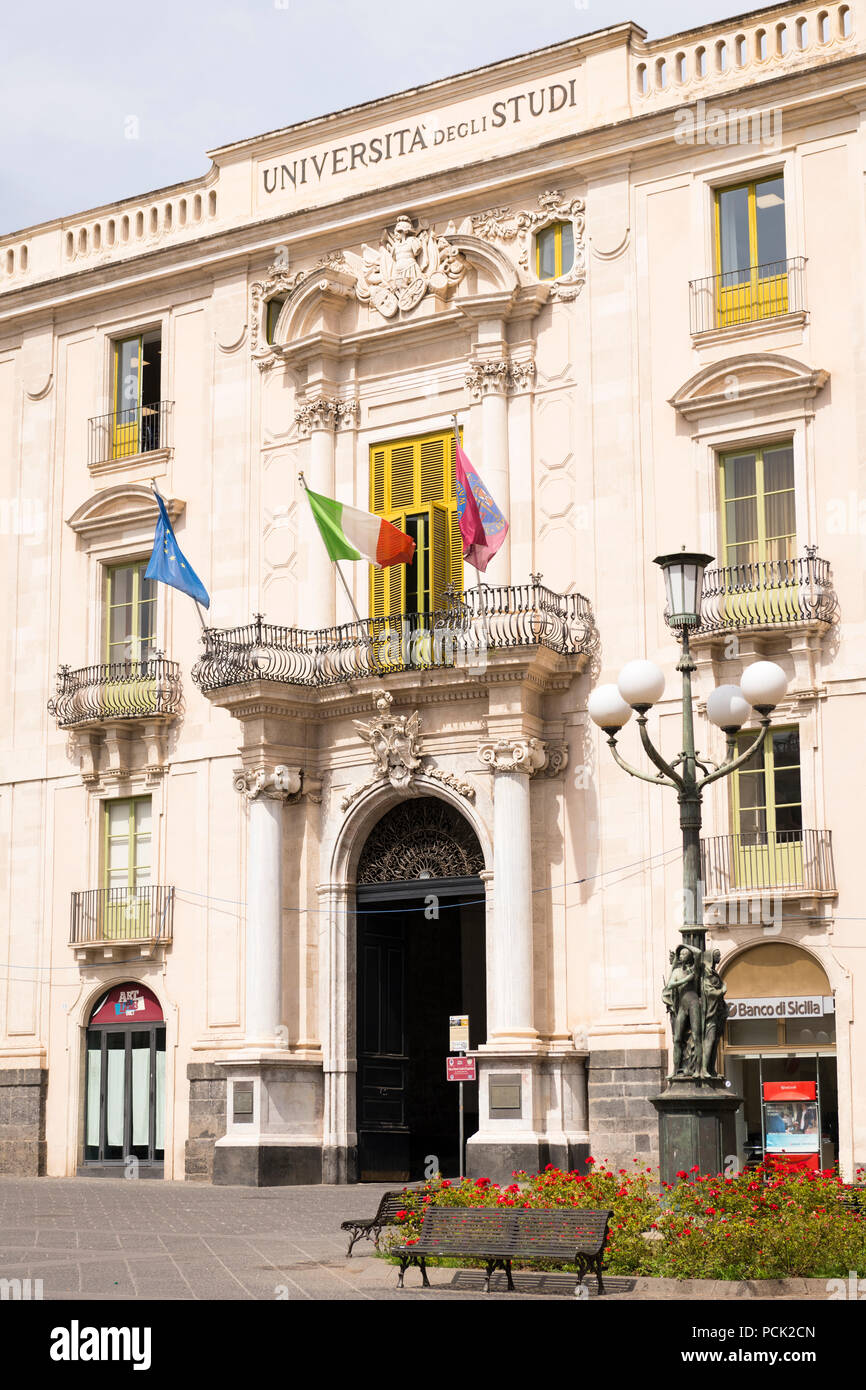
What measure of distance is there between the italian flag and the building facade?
49.3 inches

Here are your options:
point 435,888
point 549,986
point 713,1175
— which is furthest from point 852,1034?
point 713,1175

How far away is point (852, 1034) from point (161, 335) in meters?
18.6

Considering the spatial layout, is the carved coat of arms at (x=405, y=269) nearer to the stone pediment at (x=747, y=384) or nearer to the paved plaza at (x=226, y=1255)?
the stone pediment at (x=747, y=384)

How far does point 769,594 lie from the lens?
2755 centimetres

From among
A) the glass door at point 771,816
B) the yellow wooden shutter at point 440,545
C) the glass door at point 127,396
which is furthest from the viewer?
the glass door at point 127,396

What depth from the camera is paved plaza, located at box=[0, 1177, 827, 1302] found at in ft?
49.0

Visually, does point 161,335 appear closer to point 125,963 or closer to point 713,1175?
point 125,963

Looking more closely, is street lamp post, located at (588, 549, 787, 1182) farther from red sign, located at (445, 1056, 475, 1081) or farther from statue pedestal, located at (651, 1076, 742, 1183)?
red sign, located at (445, 1056, 475, 1081)

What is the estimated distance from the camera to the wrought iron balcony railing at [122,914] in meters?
32.8

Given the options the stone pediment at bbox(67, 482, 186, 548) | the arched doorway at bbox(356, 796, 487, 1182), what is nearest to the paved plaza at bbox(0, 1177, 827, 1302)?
the arched doorway at bbox(356, 796, 487, 1182)

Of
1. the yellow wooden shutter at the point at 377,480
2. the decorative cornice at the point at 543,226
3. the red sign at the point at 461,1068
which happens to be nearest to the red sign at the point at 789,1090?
the red sign at the point at 461,1068

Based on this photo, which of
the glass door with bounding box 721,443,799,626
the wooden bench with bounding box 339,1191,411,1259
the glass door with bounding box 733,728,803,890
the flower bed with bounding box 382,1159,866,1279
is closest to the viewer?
the flower bed with bounding box 382,1159,866,1279

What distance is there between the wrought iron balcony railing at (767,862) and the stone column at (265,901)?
7243mm

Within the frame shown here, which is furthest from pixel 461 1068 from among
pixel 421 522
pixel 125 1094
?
pixel 421 522
